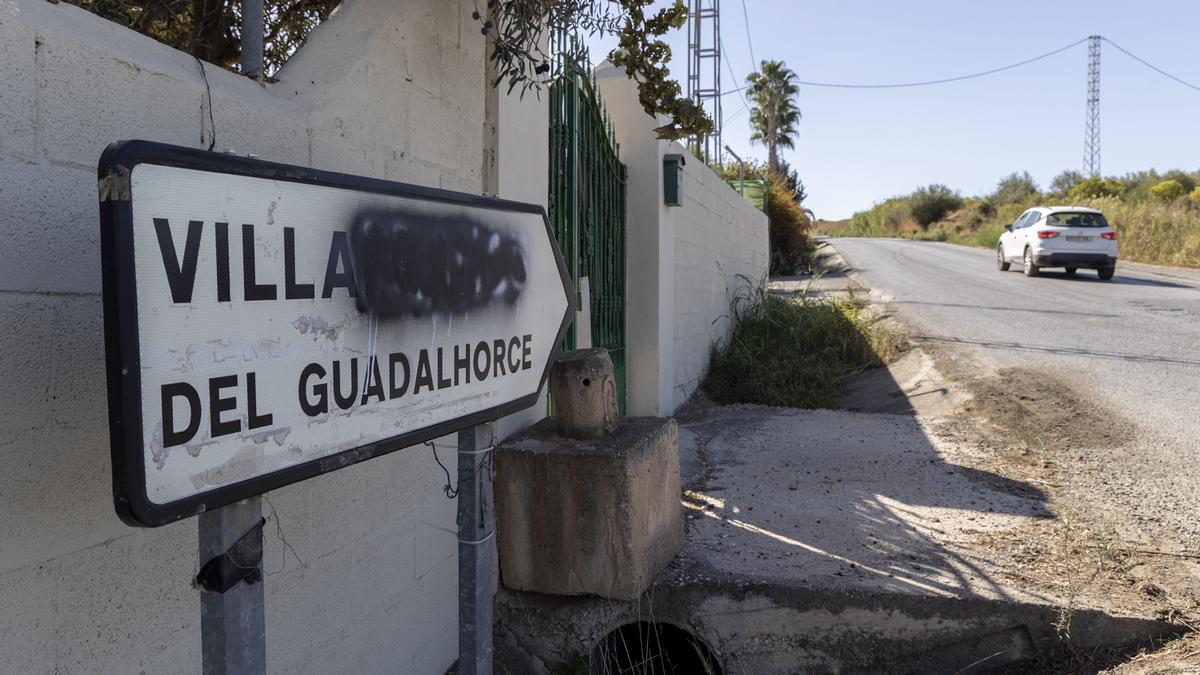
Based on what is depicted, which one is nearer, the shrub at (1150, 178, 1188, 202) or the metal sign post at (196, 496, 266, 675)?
the metal sign post at (196, 496, 266, 675)

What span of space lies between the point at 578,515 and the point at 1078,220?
17.2 m

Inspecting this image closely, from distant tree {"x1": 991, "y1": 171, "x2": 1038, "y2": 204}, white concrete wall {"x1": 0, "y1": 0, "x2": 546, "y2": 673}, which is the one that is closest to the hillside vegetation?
distant tree {"x1": 991, "y1": 171, "x2": 1038, "y2": 204}

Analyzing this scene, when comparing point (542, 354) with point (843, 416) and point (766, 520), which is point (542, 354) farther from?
point (843, 416)

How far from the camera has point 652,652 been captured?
359cm

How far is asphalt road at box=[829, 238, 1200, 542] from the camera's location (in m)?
4.67

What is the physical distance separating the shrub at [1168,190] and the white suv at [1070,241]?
21.6 metres

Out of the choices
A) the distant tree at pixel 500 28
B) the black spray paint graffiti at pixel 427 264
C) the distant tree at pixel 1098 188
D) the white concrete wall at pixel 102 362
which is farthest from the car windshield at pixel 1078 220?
the distant tree at pixel 1098 188

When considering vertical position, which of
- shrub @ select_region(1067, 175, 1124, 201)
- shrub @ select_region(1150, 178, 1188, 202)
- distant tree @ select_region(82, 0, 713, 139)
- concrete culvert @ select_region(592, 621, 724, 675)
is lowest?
concrete culvert @ select_region(592, 621, 724, 675)

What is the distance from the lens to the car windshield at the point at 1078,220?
1706 cm

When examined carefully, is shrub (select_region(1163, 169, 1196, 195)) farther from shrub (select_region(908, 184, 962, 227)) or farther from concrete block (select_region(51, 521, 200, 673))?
concrete block (select_region(51, 521, 200, 673))

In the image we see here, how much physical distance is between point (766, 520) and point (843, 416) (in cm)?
310

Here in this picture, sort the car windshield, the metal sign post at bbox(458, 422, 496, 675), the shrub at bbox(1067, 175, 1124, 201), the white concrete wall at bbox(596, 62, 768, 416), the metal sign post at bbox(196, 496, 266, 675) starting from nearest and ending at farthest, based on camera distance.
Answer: the metal sign post at bbox(196, 496, 266, 675) < the metal sign post at bbox(458, 422, 496, 675) < the white concrete wall at bbox(596, 62, 768, 416) < the car windshield < the shrub at bbox(1067, 175, 1124, 201)

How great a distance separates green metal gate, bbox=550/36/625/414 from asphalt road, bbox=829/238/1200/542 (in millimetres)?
2938

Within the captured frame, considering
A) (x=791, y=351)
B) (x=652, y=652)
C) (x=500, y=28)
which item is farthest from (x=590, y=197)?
(x=791, y=351)
